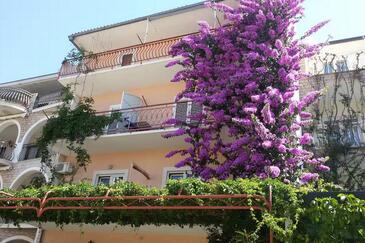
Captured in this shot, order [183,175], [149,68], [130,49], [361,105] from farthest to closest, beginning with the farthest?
[130,49] → [149,68] → [361,105] → [183,175]

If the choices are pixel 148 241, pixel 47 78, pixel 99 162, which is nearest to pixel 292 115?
pixel 148 241

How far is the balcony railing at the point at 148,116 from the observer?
14.5 metres

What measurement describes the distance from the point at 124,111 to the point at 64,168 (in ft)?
10.2

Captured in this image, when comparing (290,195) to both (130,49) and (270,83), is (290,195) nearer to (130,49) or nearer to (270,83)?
(270,83)

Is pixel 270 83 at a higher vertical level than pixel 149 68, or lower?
lower

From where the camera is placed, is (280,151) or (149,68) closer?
(280,151)

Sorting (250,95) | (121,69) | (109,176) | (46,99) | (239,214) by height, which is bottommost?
(239,214)

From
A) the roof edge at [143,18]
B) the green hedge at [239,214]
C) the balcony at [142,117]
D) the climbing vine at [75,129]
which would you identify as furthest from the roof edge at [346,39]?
the green hedge at [239,214]

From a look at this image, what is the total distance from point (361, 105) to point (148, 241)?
29.5 feet

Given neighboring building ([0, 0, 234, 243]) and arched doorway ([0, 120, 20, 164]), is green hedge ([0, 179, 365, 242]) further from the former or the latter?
arched doorway ([0, 120, 20, 164])

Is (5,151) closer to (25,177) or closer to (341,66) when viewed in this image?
(25,177)

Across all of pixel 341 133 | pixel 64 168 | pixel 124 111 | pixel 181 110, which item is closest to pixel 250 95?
pixel 181 110

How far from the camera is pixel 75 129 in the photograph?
14.7m

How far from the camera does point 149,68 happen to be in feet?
51.3
